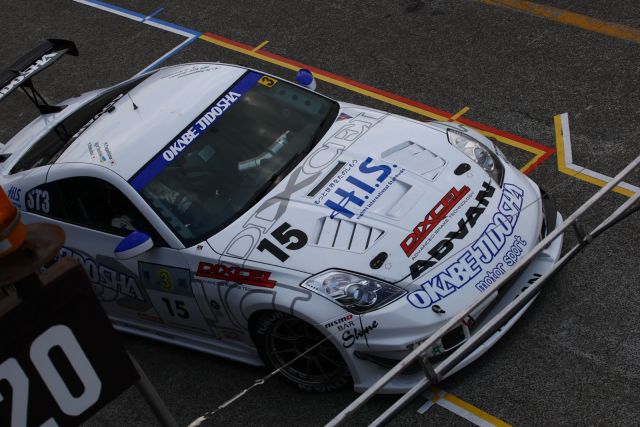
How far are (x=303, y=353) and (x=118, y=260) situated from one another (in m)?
1.49

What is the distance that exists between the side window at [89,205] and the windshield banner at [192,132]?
0.66 feet

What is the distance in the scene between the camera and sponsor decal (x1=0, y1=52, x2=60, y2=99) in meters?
7.07

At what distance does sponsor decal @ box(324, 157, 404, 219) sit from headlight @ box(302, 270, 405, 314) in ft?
1.60

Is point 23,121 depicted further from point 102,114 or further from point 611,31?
point 611,31

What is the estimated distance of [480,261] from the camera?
572 cm

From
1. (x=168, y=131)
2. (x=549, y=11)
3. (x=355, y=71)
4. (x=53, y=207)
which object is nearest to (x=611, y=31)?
(x=549, y=11)

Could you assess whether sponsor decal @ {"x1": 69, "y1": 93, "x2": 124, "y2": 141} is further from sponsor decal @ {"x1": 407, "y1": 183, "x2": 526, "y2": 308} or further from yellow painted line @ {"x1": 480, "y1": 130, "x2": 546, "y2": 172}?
yellow painted line @ {"x1": 480, "y1": 130, "x2": 546, "y2": 172}

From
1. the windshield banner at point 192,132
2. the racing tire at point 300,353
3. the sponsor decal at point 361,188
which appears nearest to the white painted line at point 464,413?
the racing tire at point 300,353

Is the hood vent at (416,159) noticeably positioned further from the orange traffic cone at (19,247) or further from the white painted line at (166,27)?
the white painted line at (166,27)

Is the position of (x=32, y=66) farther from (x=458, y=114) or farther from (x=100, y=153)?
(x=458, y=114)

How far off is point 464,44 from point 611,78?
1.66 metres

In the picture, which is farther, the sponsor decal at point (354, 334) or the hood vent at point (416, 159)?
the hood vent at point (416, 159)

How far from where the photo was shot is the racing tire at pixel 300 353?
A: 569 centimetres

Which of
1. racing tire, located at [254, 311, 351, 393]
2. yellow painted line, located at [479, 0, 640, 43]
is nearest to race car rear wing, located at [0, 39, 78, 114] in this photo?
racing tire, located at [254, 311, 351, 393]
